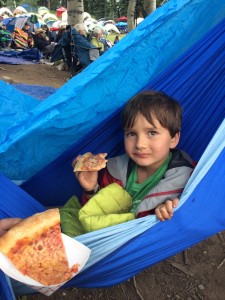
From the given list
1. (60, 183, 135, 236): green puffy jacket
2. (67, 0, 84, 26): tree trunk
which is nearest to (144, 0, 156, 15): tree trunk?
(67, 0, 84, 26): tree trunk

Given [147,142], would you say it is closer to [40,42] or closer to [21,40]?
[40,42]

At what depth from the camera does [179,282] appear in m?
1.49

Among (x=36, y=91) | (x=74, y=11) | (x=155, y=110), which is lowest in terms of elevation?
(x=36, y=91)

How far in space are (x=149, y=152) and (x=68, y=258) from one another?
1.64 feet

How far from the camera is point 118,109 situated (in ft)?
4.66

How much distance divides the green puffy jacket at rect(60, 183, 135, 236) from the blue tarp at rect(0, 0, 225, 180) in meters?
0.32

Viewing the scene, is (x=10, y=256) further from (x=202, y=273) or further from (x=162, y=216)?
(x=202, y=273)

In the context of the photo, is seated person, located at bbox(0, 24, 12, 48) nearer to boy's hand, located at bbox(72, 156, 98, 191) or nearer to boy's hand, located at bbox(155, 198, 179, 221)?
boy's hand, located at bbox(72, 156, 98, 191)

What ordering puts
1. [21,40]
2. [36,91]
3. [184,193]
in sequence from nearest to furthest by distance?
[184,193] < [36,91] < [21,40]

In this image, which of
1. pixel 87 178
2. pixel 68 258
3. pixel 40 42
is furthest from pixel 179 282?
pixel 40 42

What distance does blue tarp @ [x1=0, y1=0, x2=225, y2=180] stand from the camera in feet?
4.24

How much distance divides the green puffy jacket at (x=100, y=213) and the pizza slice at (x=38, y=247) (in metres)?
0.22

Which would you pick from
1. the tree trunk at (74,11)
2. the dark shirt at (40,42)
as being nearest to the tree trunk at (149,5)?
the tree trunk at (74,11)

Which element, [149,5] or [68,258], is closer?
[68,258]
